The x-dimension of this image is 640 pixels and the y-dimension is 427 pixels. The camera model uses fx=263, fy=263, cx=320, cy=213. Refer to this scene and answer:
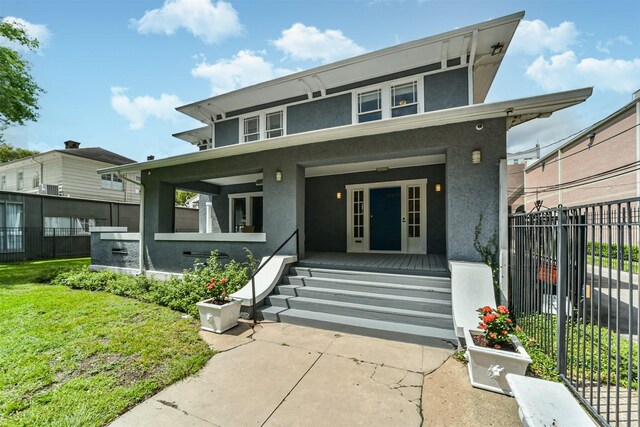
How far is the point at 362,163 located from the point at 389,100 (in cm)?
202

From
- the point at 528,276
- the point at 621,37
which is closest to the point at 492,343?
the point at 528,276

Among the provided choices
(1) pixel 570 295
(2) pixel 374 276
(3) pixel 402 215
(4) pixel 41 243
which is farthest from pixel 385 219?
(4) pixel 41 243

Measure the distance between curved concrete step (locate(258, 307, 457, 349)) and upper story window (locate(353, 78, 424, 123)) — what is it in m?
5.50

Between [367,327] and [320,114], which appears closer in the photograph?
[367,327]

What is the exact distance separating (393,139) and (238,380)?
4715 millimetres

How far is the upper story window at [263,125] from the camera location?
8.97 m

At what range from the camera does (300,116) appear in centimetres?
861

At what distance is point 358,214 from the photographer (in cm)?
824

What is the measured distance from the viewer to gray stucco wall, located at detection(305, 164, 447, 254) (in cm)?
731

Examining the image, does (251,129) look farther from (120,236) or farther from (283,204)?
(120,236)

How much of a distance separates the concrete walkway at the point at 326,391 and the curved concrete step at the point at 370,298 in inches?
28.6

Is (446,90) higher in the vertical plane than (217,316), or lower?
higher

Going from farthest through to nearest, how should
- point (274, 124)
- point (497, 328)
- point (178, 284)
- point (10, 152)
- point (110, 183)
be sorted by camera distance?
point (10, 152)
point (110, 183)
point (274, 124)
point (178, 284)
point (497, 328)

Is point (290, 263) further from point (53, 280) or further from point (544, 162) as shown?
point (544, 162)
